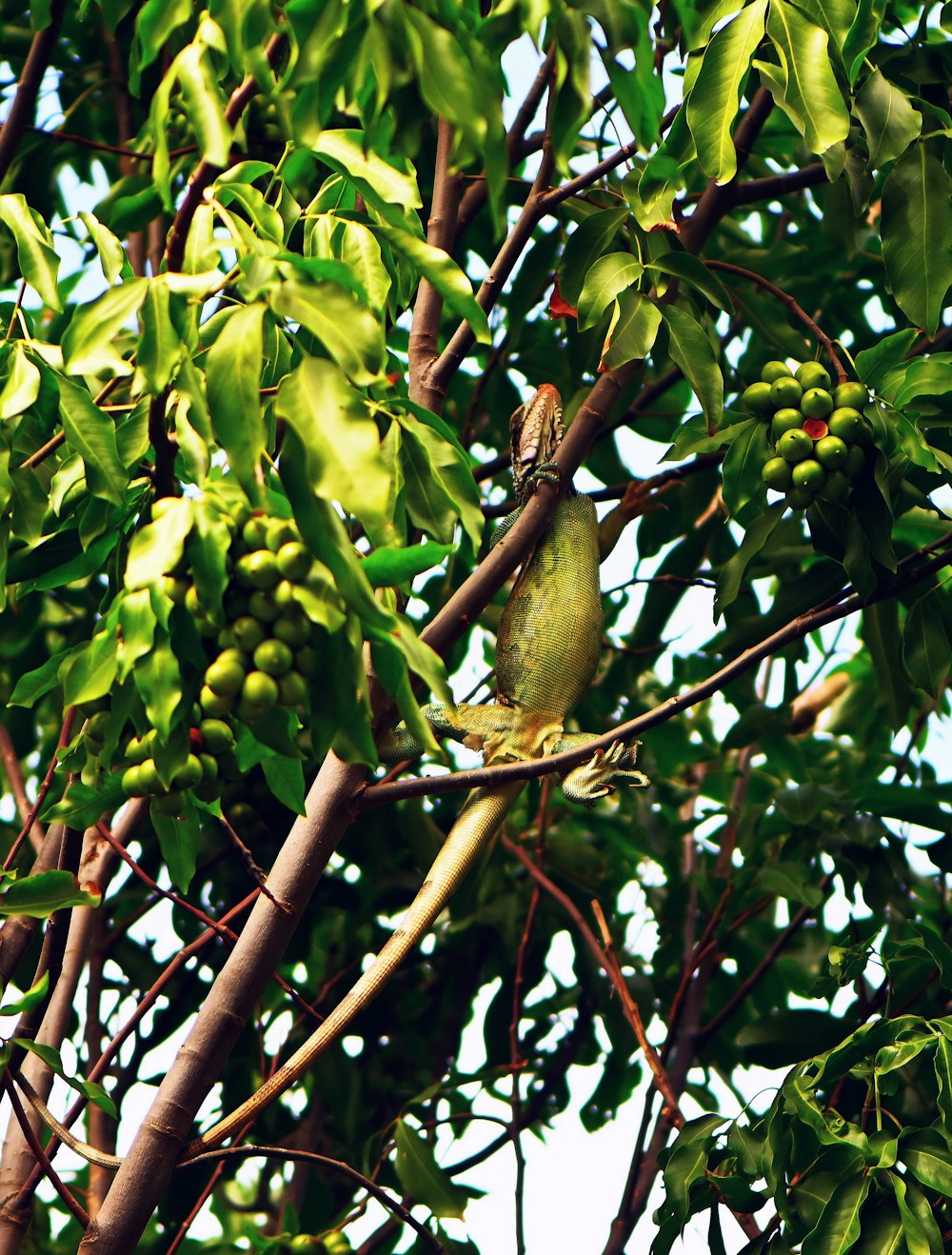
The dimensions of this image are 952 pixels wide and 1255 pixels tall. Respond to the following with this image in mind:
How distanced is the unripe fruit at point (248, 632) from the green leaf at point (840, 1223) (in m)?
1.56

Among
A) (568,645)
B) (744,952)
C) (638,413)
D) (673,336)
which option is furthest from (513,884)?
(673,336)

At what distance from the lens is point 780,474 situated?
9.28 ft

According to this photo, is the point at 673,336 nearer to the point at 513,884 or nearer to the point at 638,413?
the point at 638,413

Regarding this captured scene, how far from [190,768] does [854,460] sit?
1.46 meters

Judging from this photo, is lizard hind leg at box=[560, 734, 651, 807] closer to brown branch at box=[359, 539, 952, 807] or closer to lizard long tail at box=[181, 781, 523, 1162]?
lizard long tail at box=[181, 781, 523, 1162]

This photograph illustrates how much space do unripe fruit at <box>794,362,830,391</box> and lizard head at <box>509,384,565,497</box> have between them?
1.05 metres

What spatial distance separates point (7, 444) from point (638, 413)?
2.08 m

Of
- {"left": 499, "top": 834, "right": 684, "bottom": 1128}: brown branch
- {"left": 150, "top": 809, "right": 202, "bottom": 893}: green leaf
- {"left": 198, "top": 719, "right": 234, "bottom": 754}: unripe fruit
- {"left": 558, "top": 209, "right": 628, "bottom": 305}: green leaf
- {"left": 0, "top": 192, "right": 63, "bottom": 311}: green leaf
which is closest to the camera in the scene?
{"left": 198, "top": 719, "right": 234, "bottom": 754}: unripe fruit

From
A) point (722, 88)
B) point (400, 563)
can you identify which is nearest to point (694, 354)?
point (722, 88)

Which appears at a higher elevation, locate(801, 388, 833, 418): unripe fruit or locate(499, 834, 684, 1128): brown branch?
locate(801, 388, 833, 418): unripe fruit

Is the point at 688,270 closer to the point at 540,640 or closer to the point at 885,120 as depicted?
the point at 885,120

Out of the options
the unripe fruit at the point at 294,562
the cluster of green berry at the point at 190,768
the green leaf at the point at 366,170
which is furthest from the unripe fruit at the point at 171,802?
the green leaf at the point at 366,170

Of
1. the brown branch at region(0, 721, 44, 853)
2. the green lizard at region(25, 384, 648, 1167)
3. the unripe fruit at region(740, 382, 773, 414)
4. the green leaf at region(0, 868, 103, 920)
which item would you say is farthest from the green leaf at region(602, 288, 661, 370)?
the brown branch at region(0, 721, 44, 853)

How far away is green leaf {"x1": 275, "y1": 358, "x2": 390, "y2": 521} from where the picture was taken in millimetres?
1595
